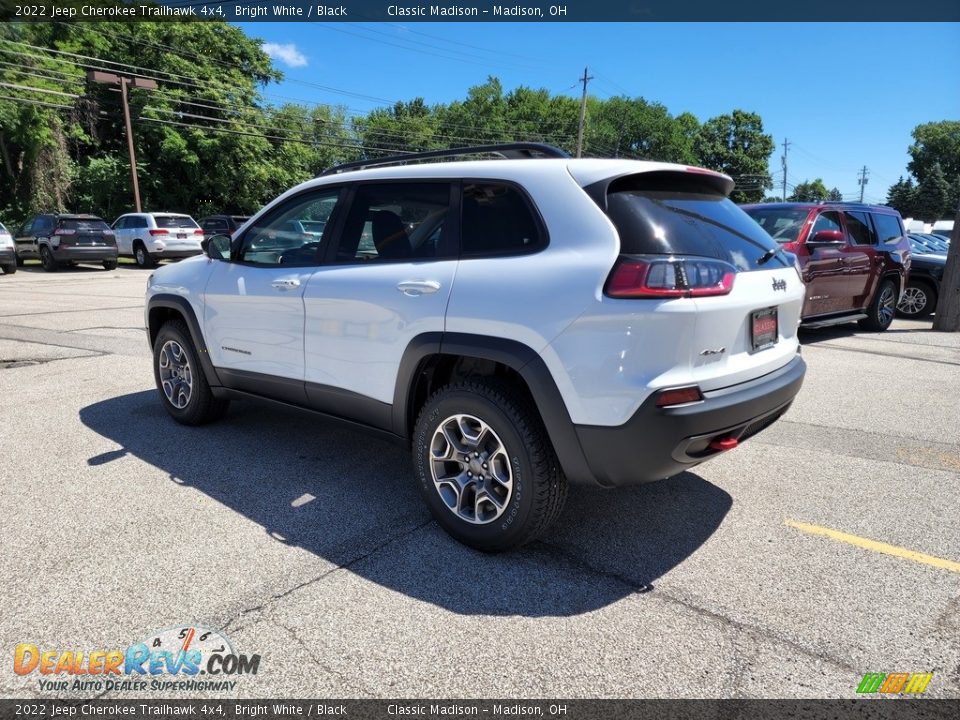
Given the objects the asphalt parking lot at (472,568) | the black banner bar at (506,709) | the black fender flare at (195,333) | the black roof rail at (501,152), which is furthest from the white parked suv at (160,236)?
the black banner bar at (506,709)

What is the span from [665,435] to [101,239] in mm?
22195

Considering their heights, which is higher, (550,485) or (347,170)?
(347,170)

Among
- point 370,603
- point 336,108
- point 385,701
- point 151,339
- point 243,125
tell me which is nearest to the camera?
point 385,701

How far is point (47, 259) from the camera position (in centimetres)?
2053

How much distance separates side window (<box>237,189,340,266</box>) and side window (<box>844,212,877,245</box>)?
8.06m

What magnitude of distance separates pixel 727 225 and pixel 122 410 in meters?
4.87

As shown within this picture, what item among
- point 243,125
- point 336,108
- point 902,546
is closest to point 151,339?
point 902,546

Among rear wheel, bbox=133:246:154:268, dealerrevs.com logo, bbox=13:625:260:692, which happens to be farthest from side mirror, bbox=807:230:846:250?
rear wheel, bbox=133:246:154:268

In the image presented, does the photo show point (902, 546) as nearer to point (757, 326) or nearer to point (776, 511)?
point (776, 511)

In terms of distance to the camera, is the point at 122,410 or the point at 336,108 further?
the point at 336,108

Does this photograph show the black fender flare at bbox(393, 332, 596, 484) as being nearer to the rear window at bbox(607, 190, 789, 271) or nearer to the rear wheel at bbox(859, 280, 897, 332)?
the rear window at bbox(607, 190, 789, 271)

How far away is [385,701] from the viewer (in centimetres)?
214

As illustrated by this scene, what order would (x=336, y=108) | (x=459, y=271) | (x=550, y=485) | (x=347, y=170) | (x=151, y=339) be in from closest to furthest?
(x=550, y=485), (x=459, y=271), (x=347, y=170), (x=151, y=339), (x=336, y=108)

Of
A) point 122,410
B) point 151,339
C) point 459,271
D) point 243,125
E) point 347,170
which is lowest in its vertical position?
point 122,410
